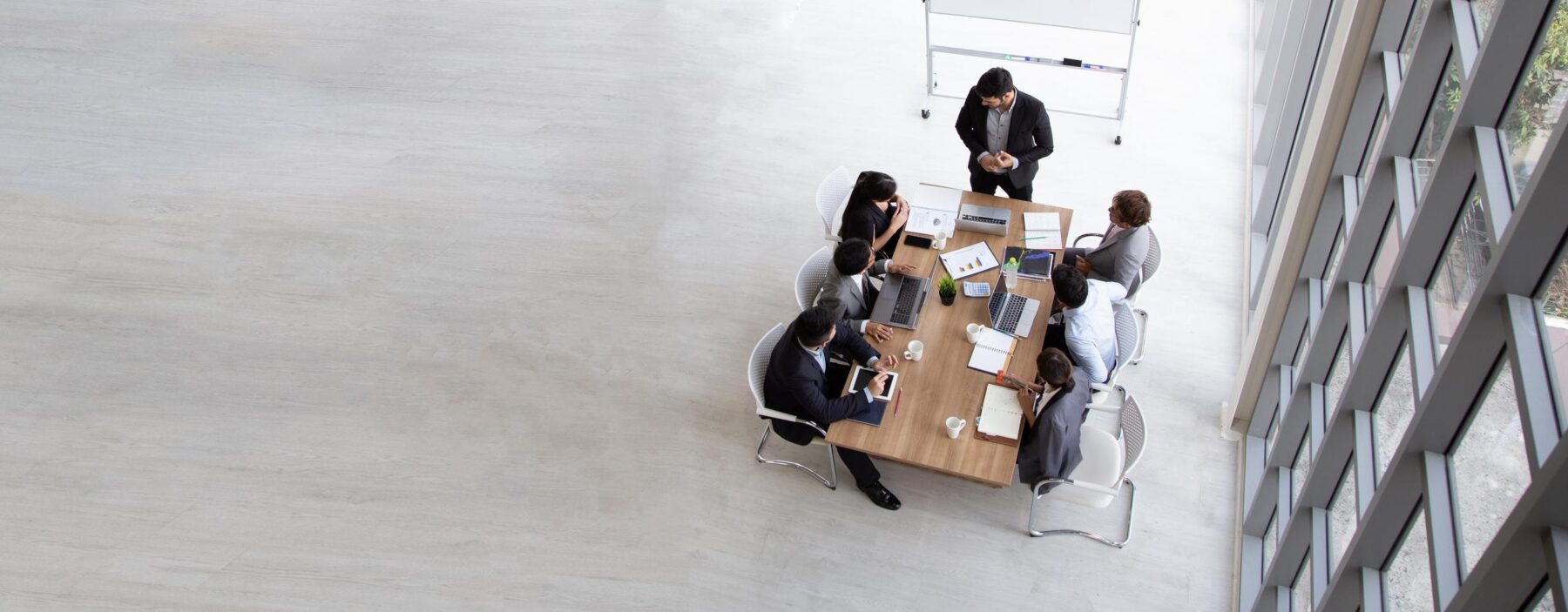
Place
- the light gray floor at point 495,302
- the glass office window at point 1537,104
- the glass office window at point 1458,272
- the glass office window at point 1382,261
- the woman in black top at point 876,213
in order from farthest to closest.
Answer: the woman in black top at point 876,213, the light gray floor at point 495,302, the glass office window at point 1382,261, the glass office window at point 1458,272, the glass office window at point 1537,104

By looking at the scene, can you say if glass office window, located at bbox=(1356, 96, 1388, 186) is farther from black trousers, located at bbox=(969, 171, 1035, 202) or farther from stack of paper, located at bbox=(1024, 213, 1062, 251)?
black trousers, located at bbox=(969, 171, 1035, 202)

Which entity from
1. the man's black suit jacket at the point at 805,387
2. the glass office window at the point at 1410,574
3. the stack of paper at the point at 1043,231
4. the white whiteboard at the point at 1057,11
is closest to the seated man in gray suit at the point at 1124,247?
the stack of paper at the point at 1043,231

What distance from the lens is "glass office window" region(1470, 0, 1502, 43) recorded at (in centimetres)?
345

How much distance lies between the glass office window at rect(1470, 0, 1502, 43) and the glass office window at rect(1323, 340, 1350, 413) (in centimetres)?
146

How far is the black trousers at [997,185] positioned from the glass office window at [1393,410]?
324cm

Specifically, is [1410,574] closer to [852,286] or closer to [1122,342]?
[1122,342]

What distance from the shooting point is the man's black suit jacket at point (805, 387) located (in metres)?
5.47

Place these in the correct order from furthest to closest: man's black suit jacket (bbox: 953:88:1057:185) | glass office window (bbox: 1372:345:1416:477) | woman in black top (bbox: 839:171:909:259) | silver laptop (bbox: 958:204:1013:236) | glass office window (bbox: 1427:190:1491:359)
→ 1. man's black suit jacket (bbox: 953:88:1057:185)
2. silver laptop (bbox: 958:204:1013:236)
3. woman in black top (bbox: 839:171:909:259)
4. glass office window (bbox: 1372:345:1416:477)
5. glass office window (bbox: 1427:190:1491:359)

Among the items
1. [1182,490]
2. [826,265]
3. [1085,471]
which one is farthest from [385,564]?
[1182,490]

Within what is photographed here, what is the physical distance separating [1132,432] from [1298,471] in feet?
2.51

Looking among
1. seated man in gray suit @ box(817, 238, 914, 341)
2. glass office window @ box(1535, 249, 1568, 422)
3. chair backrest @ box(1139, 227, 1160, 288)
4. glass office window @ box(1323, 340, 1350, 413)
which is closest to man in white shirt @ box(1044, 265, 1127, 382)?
chair backrest @ box(1139, 227, 1160, 288)

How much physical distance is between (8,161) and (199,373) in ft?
11.1

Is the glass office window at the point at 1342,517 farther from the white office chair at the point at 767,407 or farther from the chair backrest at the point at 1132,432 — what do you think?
the white office chair at the point at 767,407

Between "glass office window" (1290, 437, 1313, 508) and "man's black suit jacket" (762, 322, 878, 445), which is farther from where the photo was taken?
"man's black suit jacket" (762, 322, 878, 445)
